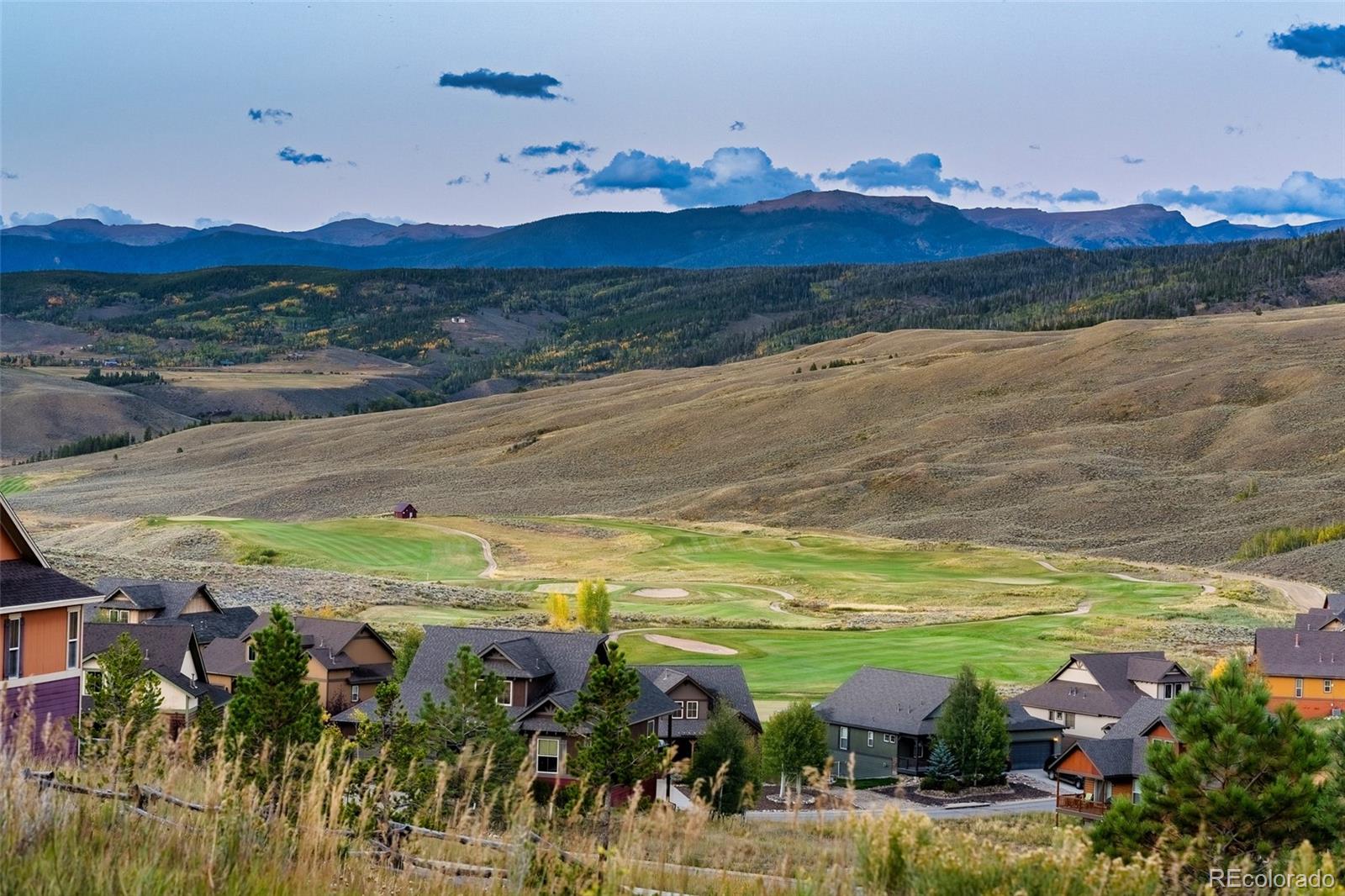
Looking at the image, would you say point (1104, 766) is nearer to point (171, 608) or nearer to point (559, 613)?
point (559, 613)

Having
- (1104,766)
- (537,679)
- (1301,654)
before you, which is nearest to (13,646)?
(537,679)

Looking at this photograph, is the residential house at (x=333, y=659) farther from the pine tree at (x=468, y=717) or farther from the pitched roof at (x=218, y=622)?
the pine tree at (x=468, y=717)

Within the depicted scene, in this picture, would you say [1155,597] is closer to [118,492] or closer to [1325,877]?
[1325,877]

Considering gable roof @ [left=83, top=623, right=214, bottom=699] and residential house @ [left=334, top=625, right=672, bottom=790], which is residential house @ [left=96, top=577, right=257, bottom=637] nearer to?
gable roof @ [left=83, top=623, right=214, bottom=699]

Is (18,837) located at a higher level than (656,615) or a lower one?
higher

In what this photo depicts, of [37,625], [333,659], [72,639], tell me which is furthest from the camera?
[333,659]

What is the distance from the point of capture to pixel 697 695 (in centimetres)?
4288

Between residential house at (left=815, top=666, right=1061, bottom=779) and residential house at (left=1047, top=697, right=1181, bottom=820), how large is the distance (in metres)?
6.60

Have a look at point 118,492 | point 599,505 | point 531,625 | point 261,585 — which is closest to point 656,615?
point 531,625

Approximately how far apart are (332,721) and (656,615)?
34.5 m

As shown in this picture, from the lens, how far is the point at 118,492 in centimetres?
16112

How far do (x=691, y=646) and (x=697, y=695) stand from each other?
2124 cm

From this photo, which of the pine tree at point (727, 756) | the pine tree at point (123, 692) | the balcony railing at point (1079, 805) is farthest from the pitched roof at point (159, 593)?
the balcony railing at point (1079, 805)

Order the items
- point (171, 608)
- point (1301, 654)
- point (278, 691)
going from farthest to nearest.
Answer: point (1301, 654)
point (171, 608)
point (278, 691)
